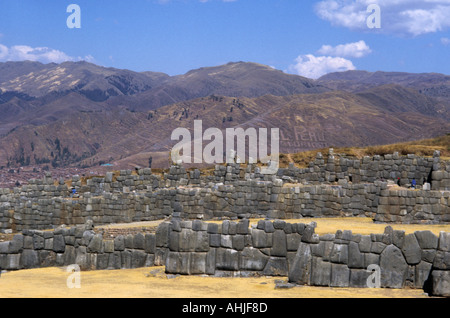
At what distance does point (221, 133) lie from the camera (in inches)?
5881

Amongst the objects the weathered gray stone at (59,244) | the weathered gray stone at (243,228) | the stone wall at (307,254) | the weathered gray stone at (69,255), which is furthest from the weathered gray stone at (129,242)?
the weathered gray stone at (243,228)

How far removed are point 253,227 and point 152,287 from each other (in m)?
3.61

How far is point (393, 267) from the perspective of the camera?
15.7 metres

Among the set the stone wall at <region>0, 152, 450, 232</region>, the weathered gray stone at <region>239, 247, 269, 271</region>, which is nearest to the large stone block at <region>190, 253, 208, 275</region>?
the weathered gray stone at <region>239, 247, 269, 271</region>

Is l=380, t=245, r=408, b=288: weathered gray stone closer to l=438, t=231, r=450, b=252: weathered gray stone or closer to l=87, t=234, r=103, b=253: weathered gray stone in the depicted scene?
l=438, t=231, r=450, b=252: weathered gray stone

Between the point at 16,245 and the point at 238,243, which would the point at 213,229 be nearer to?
the point at 238,243

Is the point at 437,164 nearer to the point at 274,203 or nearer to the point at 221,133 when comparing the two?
the point at 274,203

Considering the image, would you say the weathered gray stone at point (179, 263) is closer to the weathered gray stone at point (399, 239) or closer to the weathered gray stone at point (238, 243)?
the weathered gray stone at point (238, 243)

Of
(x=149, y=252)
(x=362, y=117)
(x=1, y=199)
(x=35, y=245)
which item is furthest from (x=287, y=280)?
(x=362, y=117)

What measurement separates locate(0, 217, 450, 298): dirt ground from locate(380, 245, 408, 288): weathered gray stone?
0.31 m

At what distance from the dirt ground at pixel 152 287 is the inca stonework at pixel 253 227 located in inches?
21.1

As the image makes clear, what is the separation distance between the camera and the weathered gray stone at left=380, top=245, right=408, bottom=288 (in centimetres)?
1559

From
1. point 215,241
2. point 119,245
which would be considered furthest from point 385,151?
point 215,241

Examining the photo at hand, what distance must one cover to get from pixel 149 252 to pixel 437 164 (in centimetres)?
1927
